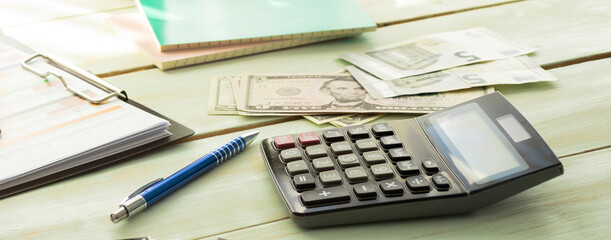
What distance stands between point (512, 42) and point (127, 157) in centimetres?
61

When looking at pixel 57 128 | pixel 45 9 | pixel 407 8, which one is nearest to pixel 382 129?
pixel 57 128

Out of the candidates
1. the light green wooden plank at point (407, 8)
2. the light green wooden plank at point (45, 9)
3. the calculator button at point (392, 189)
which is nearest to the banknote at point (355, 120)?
the calculator button at point (392, 189)

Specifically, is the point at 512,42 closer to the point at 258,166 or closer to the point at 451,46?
A: the point at 451,46

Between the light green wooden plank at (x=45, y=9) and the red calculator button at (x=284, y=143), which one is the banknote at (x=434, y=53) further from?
the light green wooden plank at (x=45, y=9)

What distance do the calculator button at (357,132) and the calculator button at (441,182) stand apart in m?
0.10

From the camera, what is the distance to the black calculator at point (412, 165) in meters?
0.59

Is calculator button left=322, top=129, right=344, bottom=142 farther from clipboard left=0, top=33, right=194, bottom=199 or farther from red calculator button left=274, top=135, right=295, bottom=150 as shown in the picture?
clipboard left=0, top=33, right=194, bottom=199

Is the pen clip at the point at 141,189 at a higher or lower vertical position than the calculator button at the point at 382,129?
lower

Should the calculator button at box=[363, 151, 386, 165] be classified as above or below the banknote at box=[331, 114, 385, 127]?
above

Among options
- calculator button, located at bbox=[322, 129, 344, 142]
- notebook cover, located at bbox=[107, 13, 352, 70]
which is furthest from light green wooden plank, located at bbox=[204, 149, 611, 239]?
notebook cover, located at bbox=[107, 13, 352, 70]

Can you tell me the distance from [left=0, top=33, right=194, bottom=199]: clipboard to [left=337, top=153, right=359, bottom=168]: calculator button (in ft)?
0.66

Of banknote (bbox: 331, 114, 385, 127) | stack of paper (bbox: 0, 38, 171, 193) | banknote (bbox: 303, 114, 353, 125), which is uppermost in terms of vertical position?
stack of paper (bbox: 0, 38, 171, 193)

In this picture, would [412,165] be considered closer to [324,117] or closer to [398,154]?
[398,154]

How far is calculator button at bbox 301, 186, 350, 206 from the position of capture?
1.90 ft
